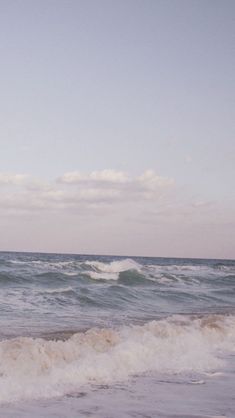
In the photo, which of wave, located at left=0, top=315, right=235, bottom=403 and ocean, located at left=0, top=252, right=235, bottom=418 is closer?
ocean, located at left=0, top=252, right=235, bottom=418

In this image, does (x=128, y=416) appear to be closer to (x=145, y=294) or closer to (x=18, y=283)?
(x=145, y=294)

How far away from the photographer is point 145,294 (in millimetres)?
19484

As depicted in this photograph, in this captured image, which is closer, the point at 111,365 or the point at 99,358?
the point at 111,365

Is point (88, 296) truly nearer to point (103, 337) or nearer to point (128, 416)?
point (103, 337)

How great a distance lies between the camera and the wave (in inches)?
222

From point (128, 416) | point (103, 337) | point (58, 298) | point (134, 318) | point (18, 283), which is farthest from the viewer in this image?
point (18, 283)

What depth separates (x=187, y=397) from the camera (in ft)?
Answer: 17.5

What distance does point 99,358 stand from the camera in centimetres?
689

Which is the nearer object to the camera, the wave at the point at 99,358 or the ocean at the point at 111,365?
the ocean at the point at 111,365

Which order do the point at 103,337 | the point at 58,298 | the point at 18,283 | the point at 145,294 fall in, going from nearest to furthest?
1. the point at 103,337
2. the point at 58,298
3. the point at 145,294
4. the point at 18,283

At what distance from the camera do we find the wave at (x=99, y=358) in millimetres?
5629

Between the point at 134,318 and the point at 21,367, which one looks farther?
the point at 134,318

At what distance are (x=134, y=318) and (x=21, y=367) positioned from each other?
6.29 meters

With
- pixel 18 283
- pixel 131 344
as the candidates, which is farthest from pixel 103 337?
pixel 18 283
